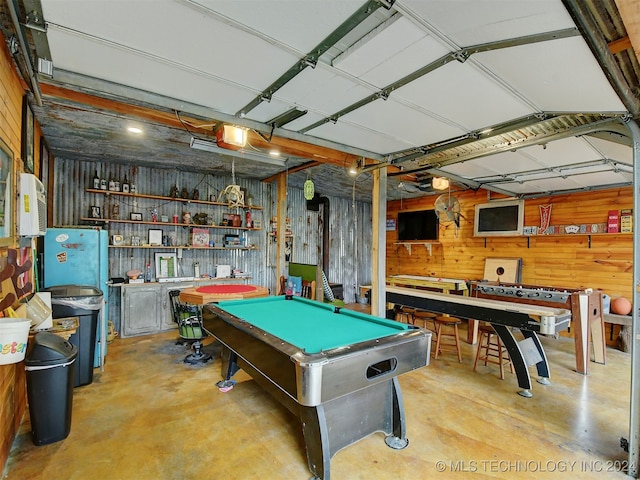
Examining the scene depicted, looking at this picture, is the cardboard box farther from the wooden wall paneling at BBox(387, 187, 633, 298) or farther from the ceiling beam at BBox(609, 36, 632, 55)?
the ceiling beam at BBox(609, 36, 632, 55)

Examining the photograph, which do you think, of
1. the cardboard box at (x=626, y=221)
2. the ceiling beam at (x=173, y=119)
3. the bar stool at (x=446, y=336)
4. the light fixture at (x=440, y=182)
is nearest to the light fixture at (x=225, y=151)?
the ceiling beam at (x=173, y=119)

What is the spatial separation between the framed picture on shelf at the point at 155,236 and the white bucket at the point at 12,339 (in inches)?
150

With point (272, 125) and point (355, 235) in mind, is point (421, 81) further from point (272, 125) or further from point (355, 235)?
point (355, 235)

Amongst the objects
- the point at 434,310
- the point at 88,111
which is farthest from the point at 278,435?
the point at 88,111

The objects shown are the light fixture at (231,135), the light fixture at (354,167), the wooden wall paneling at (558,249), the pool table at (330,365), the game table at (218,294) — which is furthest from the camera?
the wooden wall paneling at (558,249)

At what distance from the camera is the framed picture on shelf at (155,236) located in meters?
5.50

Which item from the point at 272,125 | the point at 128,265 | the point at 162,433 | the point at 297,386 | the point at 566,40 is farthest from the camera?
the point at 128,265

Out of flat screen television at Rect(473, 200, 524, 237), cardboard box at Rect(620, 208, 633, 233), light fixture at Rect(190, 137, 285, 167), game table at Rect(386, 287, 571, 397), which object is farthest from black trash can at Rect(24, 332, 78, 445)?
cardboard box at Rect(620, 208, 633, 233)

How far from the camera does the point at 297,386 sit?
175cm

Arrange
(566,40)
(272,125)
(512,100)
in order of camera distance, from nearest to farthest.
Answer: (566,40), (512,100), (272,125)

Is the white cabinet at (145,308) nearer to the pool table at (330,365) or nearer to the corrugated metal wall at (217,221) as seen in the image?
the corrugated metal wall at (217,221)

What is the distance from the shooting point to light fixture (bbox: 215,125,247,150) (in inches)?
120

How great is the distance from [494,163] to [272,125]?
301 centimetres

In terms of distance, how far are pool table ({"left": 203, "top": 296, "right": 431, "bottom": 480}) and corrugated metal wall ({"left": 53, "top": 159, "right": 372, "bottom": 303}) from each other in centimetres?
342
